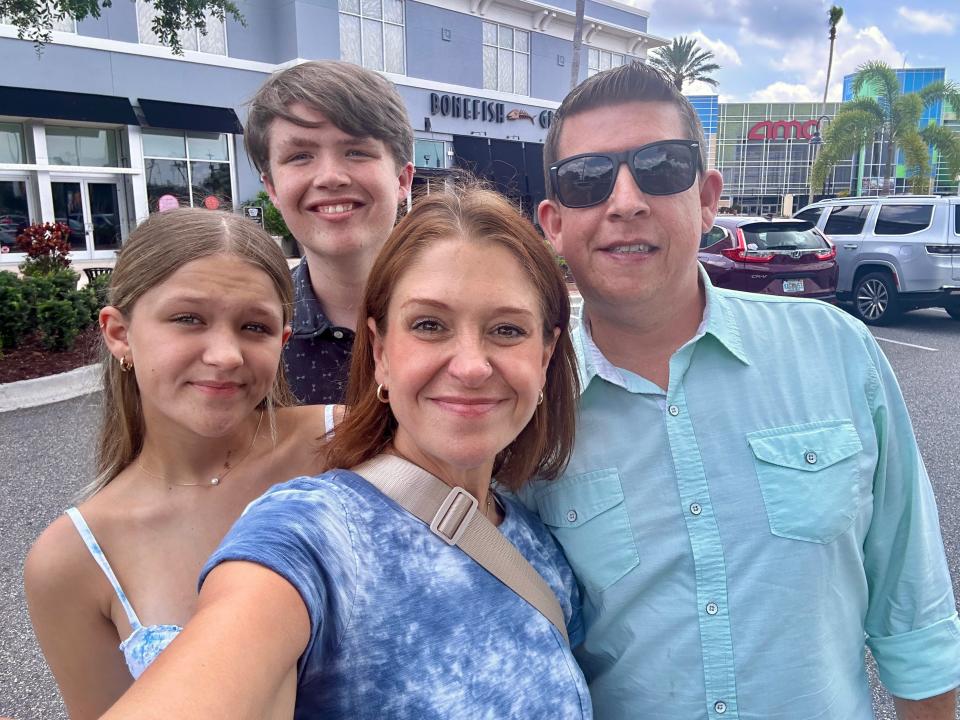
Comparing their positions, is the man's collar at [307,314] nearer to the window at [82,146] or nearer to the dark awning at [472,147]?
the window at [82,146]

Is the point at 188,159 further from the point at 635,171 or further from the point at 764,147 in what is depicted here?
the point at 764,147

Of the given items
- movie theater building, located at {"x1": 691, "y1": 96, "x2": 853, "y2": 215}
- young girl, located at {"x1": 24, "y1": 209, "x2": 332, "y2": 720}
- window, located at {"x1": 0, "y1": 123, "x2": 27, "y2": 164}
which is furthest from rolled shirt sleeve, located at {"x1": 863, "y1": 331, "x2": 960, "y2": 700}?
movie theater building, located at {"x1": 691, "y1": 96, "x2": 853, "y2": 215}

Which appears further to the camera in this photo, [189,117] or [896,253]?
[189,117]

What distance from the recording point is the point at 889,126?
93.7 feet

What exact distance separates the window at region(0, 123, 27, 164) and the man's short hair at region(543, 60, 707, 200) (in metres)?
23.5

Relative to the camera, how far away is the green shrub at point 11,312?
8453 millimetres

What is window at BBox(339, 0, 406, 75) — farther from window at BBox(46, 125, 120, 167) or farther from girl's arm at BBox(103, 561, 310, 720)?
girl's arm at BBox(103, 561, 310, 720)

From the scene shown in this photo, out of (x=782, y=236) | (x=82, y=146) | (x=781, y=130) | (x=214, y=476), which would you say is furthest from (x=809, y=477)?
(x=781, y=130)

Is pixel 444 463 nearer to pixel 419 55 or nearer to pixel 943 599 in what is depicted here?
pixel 943 599

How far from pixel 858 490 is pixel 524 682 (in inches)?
38.5

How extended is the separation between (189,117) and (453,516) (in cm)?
2379

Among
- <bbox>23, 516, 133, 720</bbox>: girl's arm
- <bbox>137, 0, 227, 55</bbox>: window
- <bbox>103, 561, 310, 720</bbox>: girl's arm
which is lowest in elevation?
<bbox>23, 516, 133, 720</bbox>: girl's arm

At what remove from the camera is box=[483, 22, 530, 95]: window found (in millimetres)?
29234

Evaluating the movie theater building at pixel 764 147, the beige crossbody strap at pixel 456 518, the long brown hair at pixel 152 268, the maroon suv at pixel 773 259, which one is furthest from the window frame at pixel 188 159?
the movie theater building at pixel 764 147
